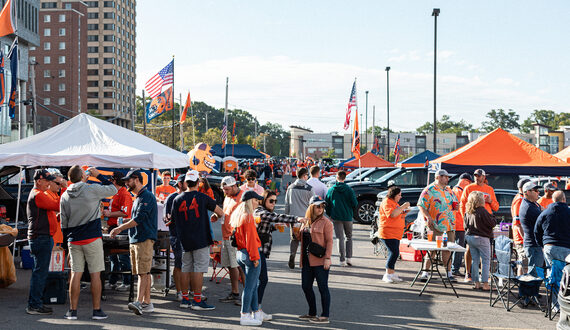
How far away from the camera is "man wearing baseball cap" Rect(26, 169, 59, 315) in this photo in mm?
8297

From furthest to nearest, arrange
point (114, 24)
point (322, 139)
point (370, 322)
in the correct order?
1. point (322, 139)
2. point (114, 24)
3. point (370, 322)

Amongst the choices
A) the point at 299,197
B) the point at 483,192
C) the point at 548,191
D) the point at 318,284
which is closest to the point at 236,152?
the point at 299,197

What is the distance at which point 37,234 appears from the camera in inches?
327

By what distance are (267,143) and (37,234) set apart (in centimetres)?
13357

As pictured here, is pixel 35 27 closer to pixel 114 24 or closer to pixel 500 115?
pixel 114 24

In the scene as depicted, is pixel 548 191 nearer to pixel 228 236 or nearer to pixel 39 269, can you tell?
pixel 228 236

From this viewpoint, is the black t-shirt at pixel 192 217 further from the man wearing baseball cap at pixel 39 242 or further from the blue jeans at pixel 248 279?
the man wearing baseball cap at pixel 39 242

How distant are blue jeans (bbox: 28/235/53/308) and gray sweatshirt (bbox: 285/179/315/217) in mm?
5015

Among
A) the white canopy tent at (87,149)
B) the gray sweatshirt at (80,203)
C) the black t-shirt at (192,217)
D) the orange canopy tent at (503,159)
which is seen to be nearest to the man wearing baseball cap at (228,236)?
the black t-shirt at (192,217)

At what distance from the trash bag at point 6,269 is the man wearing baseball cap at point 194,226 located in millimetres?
3396

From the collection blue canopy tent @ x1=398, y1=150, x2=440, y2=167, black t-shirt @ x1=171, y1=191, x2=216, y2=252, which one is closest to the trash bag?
black t-shirt @ x1=171, y1=191, x2=216, y2=252

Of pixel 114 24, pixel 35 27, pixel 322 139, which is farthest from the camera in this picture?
pixel 322 139

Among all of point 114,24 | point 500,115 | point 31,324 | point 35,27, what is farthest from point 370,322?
point 500,115

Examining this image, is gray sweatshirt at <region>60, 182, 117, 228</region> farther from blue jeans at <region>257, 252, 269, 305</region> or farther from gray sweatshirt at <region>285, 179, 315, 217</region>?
gray sweatshirt at <region>285, 179, 315, 217</region>
